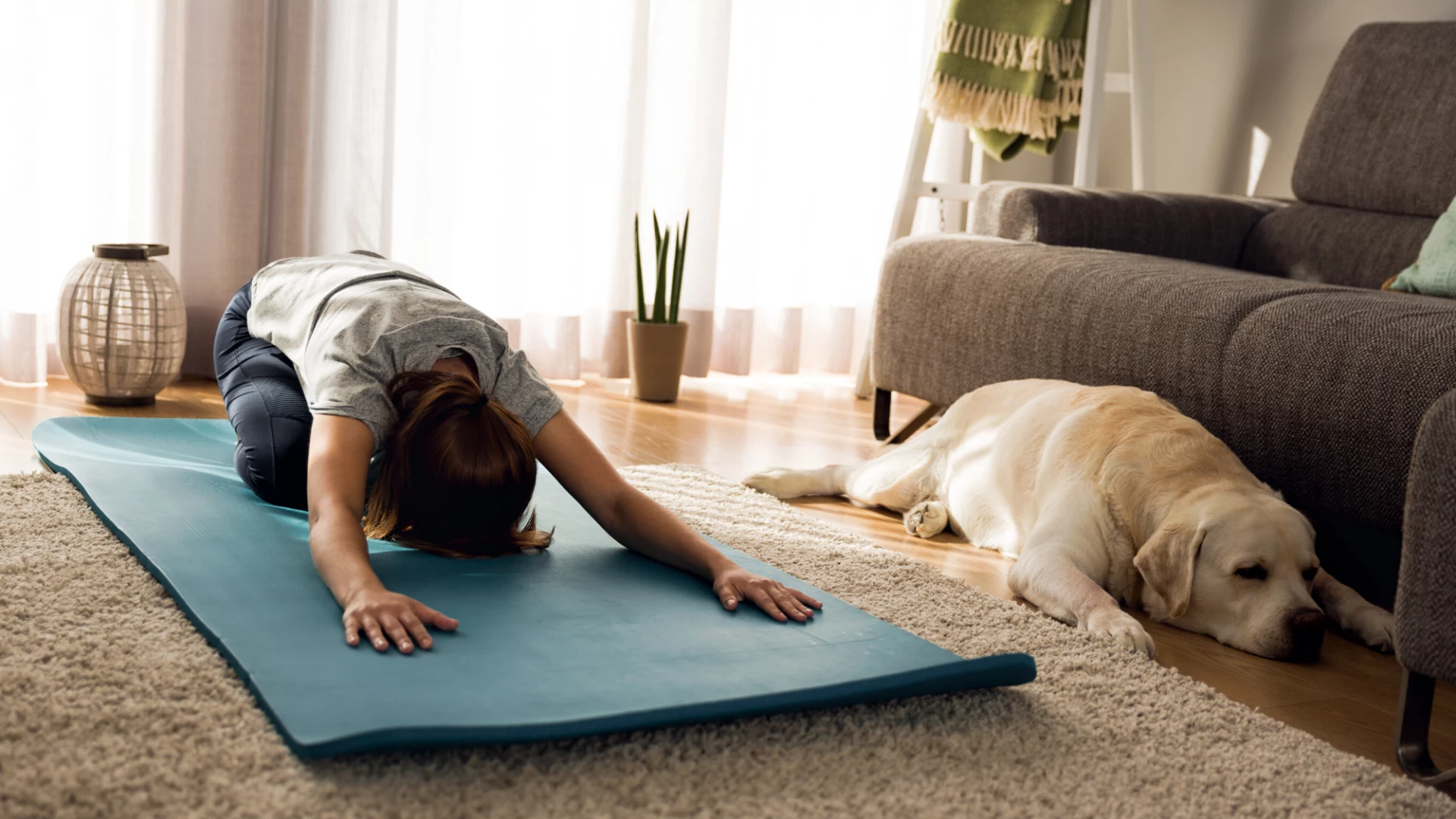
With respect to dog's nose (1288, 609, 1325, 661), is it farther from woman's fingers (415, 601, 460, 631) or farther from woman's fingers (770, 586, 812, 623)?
woman's fingers (415, 601, 460, 631)

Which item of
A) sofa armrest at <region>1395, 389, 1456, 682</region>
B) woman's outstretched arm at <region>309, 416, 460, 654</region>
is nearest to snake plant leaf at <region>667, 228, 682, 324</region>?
woman's outstretched arm at <region>309, 416, 460, 654</region>

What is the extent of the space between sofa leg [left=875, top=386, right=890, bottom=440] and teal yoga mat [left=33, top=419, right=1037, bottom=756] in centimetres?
135

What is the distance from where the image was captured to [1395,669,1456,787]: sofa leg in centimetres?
141

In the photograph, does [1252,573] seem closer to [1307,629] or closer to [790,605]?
[1307,629]

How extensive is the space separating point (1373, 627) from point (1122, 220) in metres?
1.40

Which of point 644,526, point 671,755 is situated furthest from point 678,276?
point 671,755

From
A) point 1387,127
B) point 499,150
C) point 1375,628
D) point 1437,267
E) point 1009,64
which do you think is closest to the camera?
point 1375,628

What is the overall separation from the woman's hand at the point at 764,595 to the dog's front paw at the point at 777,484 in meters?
0.85

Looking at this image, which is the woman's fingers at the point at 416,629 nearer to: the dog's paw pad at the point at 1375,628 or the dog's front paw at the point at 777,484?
the dog's front paw at the point at 777,484

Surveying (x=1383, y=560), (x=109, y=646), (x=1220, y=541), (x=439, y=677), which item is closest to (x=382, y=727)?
(x=439, y=677)

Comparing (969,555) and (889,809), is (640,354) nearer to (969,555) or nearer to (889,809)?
(969,555)

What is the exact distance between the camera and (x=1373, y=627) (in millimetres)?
1889

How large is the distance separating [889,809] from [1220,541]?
820 mm

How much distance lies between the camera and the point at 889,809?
123 cm
